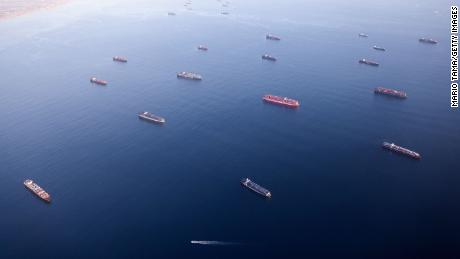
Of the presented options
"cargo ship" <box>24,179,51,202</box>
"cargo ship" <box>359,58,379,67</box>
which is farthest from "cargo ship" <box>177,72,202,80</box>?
"cargo ship" <box>24,179,51,202</box>

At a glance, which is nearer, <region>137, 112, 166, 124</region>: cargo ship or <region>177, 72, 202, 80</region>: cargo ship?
<region>137, 112, 166, 124</region>: cargo ship

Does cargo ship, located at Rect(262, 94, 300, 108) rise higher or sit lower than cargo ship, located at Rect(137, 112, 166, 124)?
higher

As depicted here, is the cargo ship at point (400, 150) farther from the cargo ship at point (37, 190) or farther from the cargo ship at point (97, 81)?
the cargo ship at point (97, 81)

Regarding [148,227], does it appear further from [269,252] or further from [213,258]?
[269,252]

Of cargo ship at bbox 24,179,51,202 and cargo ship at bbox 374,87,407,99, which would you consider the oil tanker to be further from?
cargo ship at bbox 24,179,51,202

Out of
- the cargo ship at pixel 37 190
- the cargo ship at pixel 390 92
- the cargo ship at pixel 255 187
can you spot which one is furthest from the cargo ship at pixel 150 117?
the cargo ship at pixel 390 92

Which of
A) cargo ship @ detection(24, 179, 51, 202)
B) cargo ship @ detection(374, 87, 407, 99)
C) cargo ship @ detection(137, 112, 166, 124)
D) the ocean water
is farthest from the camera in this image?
cargo ship @ detection(374, 87, 407, 99)
